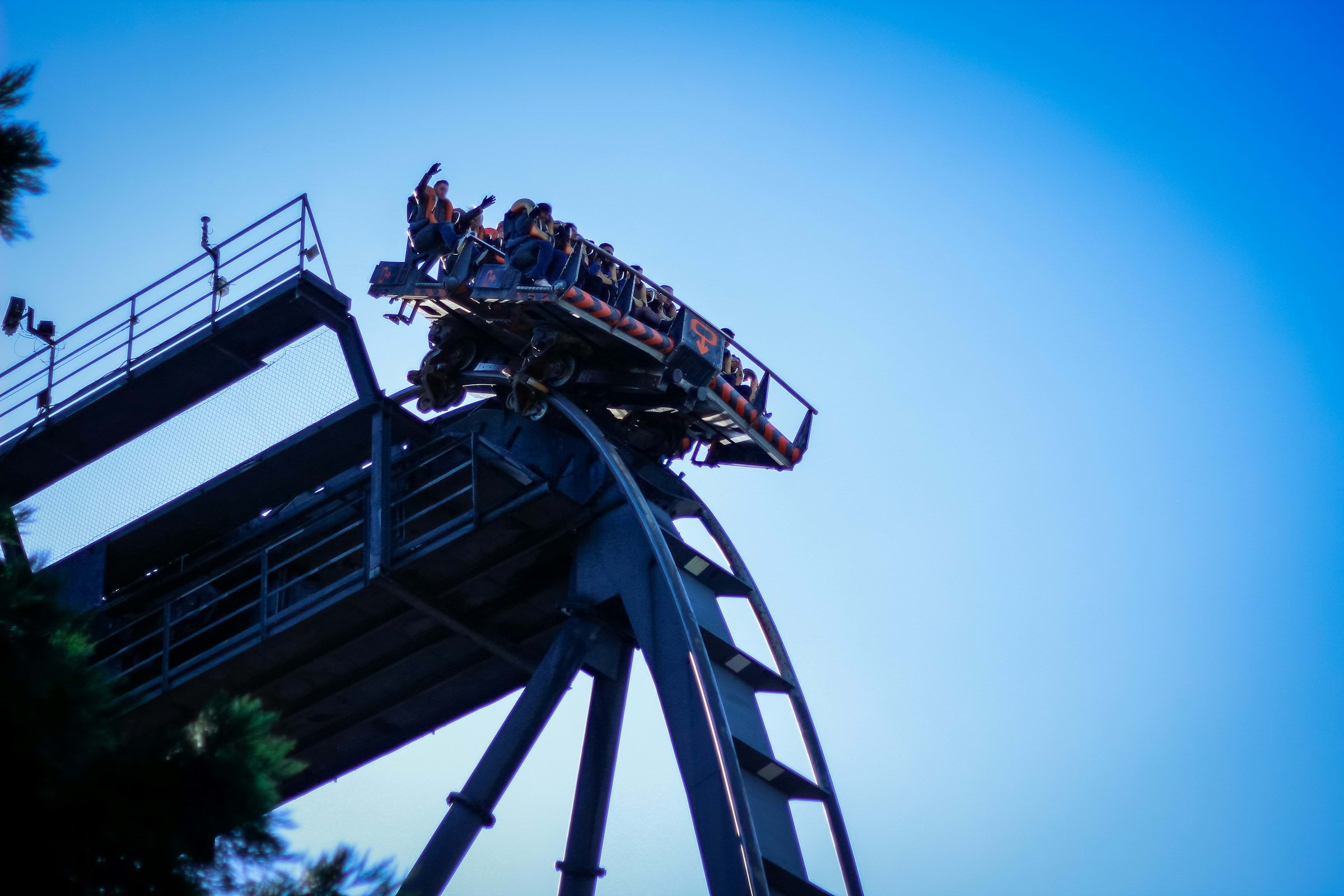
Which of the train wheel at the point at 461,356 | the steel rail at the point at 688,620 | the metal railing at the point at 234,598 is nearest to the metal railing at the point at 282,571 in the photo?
the metal railing at the point at 234,598

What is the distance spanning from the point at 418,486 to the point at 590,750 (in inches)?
108

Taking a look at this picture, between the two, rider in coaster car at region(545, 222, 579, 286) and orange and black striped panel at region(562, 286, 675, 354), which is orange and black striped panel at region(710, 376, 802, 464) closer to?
orange and black striped panel at region(562, 286, 675, 354)

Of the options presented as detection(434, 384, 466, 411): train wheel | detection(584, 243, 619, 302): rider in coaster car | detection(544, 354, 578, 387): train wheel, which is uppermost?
detection(584, 243, 619, 302): rider in coaster car

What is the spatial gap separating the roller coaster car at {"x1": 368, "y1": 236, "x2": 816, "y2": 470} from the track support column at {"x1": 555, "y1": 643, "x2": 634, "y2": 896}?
216cm

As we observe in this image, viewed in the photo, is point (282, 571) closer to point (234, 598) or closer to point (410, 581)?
point (234, 598)

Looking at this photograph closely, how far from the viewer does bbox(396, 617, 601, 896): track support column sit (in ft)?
38.8

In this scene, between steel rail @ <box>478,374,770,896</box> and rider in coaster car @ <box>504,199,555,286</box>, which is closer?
steel rail @ <box>478,374,770,896</box>

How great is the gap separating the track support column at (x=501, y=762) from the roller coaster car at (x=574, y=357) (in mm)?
2143

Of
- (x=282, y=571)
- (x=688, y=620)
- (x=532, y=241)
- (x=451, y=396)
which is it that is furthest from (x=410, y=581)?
(x=532, y=241)

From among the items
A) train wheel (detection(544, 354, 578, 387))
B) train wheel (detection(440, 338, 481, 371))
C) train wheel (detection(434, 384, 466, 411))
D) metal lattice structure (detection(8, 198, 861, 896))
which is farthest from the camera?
train wheel (detection(434, 384, 466, 411))

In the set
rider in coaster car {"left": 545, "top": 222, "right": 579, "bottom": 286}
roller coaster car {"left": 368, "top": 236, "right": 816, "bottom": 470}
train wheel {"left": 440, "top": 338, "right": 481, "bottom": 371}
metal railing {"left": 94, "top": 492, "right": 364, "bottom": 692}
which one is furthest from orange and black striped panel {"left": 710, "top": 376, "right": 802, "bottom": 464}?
metal railing {"left": 94, "top": 492, "right": 364, "bottom": 692}

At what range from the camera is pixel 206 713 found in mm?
4688

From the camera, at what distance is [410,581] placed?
1313cm

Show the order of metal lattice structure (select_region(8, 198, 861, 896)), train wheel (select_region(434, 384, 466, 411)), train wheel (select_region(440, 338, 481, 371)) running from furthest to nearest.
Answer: train wheel (select_region(434, 384, 466, 411))
train wheel (select_region(440, 338, 481, 371))
metal lattice structure (select_region(8, 198, 861, 896))
